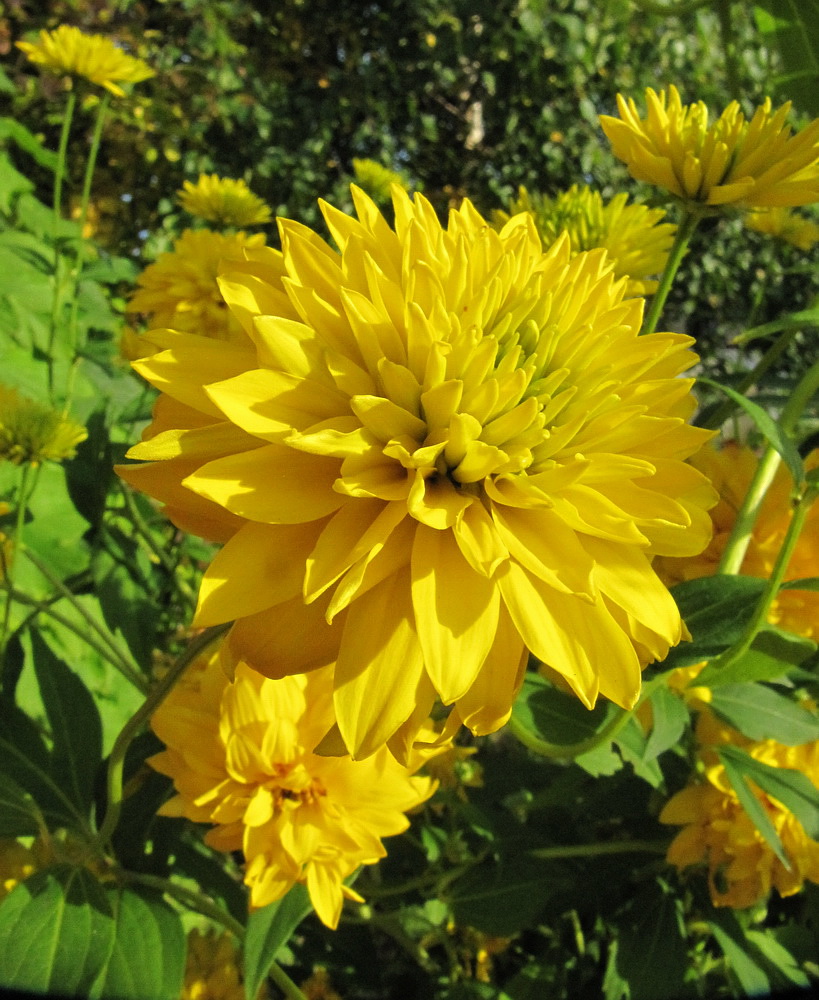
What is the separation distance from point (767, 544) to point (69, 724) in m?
0.72

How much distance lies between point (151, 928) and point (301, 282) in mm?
567

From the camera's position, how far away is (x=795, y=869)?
0.82m

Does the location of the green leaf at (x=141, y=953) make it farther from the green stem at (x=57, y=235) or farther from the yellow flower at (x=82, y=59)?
the yellow flower at (x=82, y=59)

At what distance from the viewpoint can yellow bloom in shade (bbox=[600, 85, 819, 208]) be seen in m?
0.61

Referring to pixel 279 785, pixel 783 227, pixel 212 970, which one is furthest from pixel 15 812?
pixel 783 227

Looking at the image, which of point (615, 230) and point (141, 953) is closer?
point (141, 953)

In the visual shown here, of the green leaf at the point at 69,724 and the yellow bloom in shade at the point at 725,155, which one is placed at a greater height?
the yellow bloom in shade at the point at 725,155

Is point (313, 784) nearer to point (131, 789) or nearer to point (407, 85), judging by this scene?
point (131, 789)

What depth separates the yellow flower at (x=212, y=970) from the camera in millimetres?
910

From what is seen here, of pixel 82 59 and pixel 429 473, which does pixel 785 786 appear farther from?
pixel 82 59

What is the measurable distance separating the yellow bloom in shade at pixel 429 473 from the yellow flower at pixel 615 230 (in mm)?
350

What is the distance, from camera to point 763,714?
692 mm

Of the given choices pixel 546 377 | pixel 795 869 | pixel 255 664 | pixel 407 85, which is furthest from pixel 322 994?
pixel 407 85

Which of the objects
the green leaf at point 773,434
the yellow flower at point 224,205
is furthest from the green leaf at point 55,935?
the yellow flower at point 224,205
